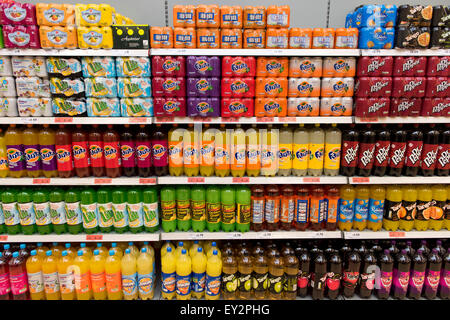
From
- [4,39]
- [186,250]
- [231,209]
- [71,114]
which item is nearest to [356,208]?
[231,209]

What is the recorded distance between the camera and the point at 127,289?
2789 mm

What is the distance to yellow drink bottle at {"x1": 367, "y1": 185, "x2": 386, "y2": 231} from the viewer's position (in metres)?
2.81

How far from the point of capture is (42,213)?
2756mm

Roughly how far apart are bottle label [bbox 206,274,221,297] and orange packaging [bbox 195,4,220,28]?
220 cm

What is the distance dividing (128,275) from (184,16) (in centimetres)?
230

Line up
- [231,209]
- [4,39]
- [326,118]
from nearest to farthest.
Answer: [4,39]
[326,118]
[231,209]

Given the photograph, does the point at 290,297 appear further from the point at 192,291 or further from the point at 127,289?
the point at 127,289

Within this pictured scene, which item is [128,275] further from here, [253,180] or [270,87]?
[270,87]

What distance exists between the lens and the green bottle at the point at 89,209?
2770mm

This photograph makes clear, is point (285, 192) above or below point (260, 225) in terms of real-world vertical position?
above

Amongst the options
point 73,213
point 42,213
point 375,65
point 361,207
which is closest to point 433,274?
point 361,207

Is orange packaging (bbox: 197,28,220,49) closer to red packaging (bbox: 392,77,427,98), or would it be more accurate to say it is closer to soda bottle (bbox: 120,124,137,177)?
soda bottle (bbox: 120,124,137,177)

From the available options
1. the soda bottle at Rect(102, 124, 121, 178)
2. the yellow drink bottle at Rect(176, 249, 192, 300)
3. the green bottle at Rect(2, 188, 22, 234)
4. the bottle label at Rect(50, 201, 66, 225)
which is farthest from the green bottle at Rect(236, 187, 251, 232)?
the green bottle at Rect(2, 188, 22, 234)
